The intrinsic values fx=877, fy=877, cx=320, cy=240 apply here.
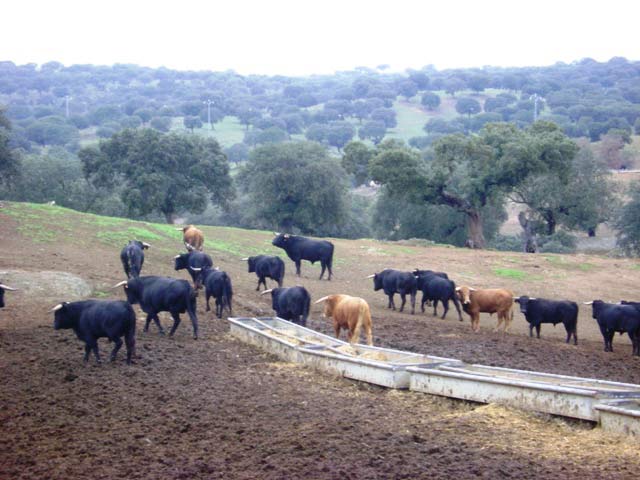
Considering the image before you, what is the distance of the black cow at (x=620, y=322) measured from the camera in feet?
66.8

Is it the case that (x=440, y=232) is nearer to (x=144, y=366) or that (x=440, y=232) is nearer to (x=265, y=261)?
(x=265, y=261)

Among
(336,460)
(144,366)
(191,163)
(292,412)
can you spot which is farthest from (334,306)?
(191,163)

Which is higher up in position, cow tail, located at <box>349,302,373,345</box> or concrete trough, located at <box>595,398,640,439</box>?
concrete trough, located at <box>595,398,640,439</box>

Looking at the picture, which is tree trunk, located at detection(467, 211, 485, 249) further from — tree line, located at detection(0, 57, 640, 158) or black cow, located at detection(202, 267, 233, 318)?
tree line, located at detection(0, 57, 640, 158)

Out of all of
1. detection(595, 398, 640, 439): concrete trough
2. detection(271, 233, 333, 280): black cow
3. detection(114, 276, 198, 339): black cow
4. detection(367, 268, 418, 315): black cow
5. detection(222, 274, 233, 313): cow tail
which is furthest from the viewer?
detection(271, 233, 333, 280): black cow

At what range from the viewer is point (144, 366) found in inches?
593

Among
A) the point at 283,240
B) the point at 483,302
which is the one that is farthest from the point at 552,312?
the point at 283,240

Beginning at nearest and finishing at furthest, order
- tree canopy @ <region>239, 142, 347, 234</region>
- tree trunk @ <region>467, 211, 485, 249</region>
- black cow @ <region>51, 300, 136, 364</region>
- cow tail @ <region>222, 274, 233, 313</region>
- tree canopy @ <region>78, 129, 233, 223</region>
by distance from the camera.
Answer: black cow @ <region>51, 300, 136, 364</region>, cow tail @ <region>222, 274, 233, 313</region>, tree trunk @ <region>467, 211, 485, 249</region>, tree canopy @ <region>78, 129, 233, 223</region>, tree canopy @ <region>239, 142, 347, 234</region>

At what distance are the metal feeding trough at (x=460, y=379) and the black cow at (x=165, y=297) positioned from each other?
1.20m

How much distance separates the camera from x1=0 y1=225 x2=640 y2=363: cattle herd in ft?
49.9

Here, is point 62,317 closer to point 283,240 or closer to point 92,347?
point 92,347

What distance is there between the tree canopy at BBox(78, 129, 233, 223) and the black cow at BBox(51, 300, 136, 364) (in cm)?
2839

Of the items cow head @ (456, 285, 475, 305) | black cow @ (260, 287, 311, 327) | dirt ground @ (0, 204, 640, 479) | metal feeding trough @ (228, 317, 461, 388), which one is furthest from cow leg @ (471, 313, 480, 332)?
metal feeding trough @ (228, 317, 461, 388)

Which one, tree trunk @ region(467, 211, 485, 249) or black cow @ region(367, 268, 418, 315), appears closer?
black cow @ region(367, 268, 418, 315)
